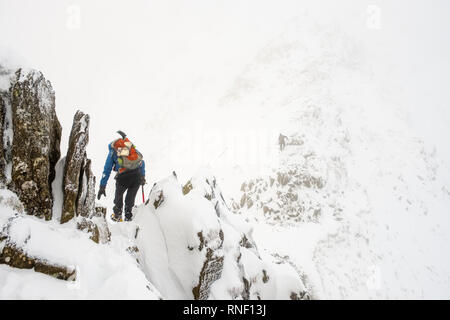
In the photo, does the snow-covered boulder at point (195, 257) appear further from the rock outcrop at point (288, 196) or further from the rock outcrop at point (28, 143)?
the rock outcrop at point (288, 196)

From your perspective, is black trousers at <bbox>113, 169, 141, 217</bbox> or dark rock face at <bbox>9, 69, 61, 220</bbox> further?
black trousers at <bbox>113, 169, 141, 217</bbox>

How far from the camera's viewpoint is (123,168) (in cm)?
691

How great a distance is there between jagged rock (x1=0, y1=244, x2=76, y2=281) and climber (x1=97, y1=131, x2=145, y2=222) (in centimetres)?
283

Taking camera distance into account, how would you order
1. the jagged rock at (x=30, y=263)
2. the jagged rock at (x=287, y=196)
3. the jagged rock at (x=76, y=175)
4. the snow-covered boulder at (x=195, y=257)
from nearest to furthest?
the jagged rock at (x=30, y=263) → the jagged rock at (x=76, y=175) → the snow-covered boulder at (x=195, y=257) → the jagged rock at (x=287, y=196)

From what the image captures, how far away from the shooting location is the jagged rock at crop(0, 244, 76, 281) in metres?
3.85

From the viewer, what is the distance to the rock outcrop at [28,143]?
191 inches

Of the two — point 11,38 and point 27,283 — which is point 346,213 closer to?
point 27,283

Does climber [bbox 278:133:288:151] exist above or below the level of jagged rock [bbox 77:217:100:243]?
above

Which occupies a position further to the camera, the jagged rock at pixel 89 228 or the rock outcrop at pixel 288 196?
the rock outcrop at pixel 288 196

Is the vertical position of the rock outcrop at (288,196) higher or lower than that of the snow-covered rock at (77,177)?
higher

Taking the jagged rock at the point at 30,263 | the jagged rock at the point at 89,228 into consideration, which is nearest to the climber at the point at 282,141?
the jagged rock at the point at 89,228

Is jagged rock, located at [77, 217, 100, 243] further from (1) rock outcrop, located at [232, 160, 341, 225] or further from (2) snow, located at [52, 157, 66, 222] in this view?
(1) rock outcrop, located at [232, 160, 341, 225]

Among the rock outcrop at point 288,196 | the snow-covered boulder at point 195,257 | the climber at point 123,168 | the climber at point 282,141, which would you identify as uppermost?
the climber at point 282,141

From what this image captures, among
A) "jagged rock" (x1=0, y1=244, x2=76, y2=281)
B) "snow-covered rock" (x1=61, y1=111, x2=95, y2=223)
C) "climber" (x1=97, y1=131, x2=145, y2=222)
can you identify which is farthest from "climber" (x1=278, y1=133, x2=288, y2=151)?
"jagged rock" (x1=0, y1=244, x2=76, y2=281)
